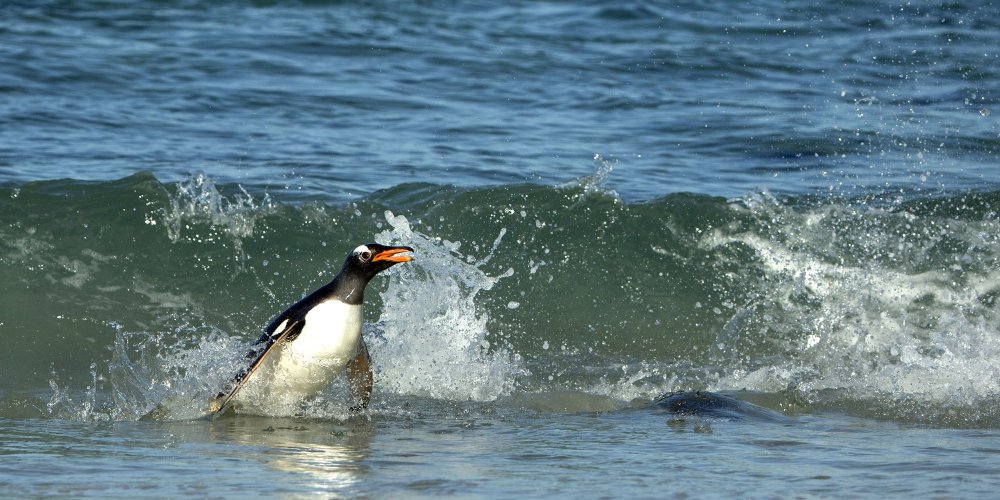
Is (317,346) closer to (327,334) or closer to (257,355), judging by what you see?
(327,334)

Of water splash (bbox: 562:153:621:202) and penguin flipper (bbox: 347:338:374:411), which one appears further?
water splash (bbox: 562:153:621:202)

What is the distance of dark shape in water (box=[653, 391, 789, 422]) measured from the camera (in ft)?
20.5

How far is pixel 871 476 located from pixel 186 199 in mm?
6426

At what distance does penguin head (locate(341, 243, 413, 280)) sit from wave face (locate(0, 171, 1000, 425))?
2.15 feet

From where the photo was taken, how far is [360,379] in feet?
21.8

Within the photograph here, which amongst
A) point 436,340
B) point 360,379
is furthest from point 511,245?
point 360,379

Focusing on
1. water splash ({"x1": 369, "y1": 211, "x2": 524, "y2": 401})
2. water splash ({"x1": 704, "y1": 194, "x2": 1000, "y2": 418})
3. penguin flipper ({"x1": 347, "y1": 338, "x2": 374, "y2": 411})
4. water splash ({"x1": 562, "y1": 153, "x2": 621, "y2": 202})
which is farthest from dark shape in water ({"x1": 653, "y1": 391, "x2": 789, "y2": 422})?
water splash ({"x1": 562, "y1": 153, "x2": 621, "y2": 202})

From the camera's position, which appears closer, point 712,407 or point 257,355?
point 712,407

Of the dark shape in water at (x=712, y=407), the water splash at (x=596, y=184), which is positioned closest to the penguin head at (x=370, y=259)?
the dark shape in water at (x=712, y=407)

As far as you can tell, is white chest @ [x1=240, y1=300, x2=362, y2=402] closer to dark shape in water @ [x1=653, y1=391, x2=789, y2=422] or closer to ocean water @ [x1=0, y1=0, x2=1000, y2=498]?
ocean water @ [x1=0, y1=0, x2=1000, y2=498]

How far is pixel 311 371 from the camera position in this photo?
259 inches

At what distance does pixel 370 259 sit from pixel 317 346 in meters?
0.53

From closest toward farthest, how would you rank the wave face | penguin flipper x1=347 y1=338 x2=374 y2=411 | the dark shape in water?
the dark shape in water, penguin flipper x1=347 y1=338 x2=374 y2=411, the wave face

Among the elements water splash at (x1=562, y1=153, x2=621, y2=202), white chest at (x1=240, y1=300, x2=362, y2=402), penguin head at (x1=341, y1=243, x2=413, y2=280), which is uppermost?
water splash at (x1=562, y1=153, x2=621, y2=202)
